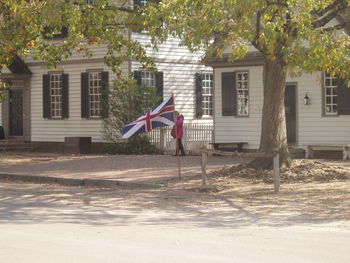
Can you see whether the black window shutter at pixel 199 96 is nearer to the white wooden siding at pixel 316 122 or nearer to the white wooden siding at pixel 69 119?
the white wooden siding at pixel 69 119

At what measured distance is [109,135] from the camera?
28.2 meters

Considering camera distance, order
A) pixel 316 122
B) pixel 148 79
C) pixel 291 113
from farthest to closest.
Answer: pixel 148 79 → pixel 291 113 → pixel 316 122

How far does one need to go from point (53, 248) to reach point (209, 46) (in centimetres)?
820

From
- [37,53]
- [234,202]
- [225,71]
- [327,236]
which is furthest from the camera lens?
[225,71]

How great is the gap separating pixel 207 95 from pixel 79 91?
18.2 ft

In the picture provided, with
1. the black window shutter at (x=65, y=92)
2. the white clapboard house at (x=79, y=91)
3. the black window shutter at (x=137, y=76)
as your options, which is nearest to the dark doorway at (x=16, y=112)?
the white clapboard house at (x=79, y=91)

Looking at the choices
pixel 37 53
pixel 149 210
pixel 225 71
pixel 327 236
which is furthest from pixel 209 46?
pixel 225 71

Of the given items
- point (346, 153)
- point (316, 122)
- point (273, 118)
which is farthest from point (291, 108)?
point (273, 118)

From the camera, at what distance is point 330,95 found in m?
24.3

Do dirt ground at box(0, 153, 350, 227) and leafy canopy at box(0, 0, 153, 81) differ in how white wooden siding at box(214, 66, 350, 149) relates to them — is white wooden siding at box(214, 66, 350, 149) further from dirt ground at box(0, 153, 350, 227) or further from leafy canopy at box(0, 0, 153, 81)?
leafy canopy at box(0, 0, 153, 81)

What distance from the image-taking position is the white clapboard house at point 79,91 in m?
29.3

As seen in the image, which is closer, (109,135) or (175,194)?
(175,194)

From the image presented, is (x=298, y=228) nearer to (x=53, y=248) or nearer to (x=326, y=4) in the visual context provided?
(x=53, y=248)

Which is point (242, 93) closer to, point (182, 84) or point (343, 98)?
point (343, 98)
